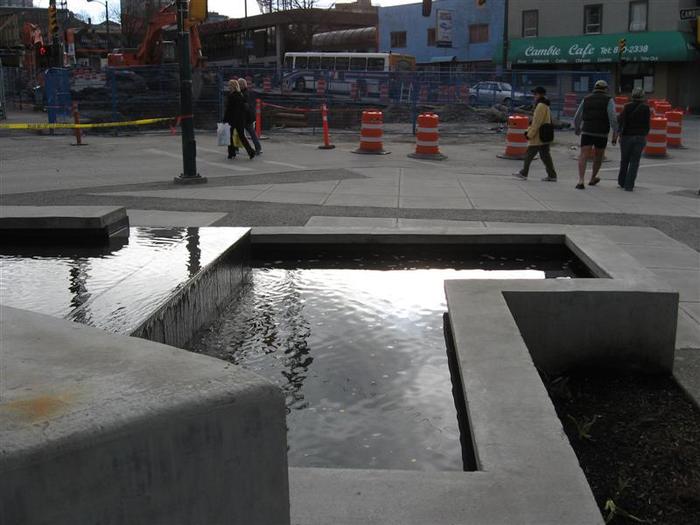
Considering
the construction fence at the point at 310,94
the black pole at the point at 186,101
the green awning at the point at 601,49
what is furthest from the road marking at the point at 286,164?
the green awning at the point at 601,49

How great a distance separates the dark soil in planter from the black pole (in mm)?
9795

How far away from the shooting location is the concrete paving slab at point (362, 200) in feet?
37.0

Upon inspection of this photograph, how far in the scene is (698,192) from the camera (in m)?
13.6

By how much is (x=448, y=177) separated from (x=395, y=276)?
8333mm

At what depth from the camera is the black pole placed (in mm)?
13352

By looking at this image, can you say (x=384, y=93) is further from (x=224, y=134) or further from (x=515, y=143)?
(x=224, y=134)

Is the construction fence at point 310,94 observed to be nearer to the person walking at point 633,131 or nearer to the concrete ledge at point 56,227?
the person walking at point 633,131

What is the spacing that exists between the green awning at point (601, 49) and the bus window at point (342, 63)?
1193 centimetres

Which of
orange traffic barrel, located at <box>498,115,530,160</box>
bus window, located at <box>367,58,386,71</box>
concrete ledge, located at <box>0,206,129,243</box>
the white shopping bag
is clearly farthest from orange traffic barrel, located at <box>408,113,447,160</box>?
bus window, located at <box>367,58,386,71</box>

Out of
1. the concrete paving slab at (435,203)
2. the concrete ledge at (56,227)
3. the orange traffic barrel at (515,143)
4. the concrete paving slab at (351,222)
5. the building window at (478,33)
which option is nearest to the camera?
the concrete ledge at (56,227)

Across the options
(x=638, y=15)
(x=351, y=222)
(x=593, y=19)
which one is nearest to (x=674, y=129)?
(x=351, y=222)

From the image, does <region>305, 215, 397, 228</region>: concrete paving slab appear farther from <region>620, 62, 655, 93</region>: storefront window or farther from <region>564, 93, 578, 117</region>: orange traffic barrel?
<region>620, 62, 655, 93</region>: storefront window

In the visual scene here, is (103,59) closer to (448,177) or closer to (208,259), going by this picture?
(448,177)

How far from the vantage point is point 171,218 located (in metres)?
9.48
